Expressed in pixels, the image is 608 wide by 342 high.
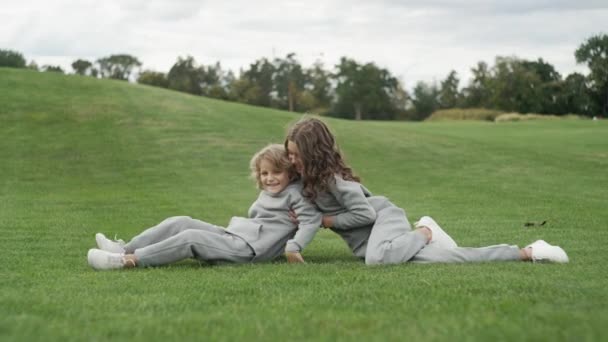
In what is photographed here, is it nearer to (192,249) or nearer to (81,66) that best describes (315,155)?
(192,249)

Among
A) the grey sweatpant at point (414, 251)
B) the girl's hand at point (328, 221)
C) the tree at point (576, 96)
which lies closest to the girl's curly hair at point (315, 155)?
the girl's hand at point (328, 221)

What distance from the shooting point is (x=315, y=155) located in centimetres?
727

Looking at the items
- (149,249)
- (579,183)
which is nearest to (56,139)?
(579,183)

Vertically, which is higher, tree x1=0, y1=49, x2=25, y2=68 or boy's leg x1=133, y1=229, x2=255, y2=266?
tree x1=0, y1=49, x2=25, y2=68

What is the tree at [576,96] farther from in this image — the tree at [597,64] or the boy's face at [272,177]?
the boy's face at [272,177]

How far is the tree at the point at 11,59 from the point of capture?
2028 inches

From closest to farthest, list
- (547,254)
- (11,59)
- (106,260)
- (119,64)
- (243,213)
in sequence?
1. (106,260)
2. (547,254)
3. (243,213)
4. (11,59)
5. (119,64)

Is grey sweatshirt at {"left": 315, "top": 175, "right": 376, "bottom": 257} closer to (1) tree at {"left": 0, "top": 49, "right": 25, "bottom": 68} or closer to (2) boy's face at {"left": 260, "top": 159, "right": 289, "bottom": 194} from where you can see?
(2) boy's face at {"left": 260, "top": 159, "right": 289, "bottom": 194}

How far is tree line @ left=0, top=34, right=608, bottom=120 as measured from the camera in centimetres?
7081

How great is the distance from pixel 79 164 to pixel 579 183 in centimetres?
1229

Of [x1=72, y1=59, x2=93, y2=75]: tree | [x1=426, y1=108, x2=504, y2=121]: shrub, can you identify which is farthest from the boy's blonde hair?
[x1=72, y1=59, x2=93, y2=75]: tree

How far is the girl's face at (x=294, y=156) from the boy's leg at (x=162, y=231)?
39.3 inches

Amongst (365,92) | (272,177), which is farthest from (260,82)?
(272,177)

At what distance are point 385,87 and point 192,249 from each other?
8030 cm
